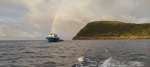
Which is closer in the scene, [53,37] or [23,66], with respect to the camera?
[23,66]

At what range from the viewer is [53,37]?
14825 cm

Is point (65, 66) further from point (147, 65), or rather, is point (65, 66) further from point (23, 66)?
point (147, 65)

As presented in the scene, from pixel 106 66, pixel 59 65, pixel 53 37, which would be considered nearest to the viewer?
pixel 106 66

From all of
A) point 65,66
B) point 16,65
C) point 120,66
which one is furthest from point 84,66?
point 16,65

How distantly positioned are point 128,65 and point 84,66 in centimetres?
509

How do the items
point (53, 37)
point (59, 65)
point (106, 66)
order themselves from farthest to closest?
point (53, 37) → point (59, 65) → point (106, 66)

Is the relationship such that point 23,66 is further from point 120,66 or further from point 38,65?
point 120,66

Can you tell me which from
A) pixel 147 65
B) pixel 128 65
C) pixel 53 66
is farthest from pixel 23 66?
pixel 147 65

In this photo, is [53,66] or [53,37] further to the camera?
[53,37]

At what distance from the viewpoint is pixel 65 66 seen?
93.0 feet

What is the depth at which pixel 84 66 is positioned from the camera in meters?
27.6

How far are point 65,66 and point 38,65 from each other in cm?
341

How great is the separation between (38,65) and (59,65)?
252 centimetres

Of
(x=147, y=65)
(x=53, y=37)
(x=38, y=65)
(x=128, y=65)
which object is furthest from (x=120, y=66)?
(x=53, y=37)
